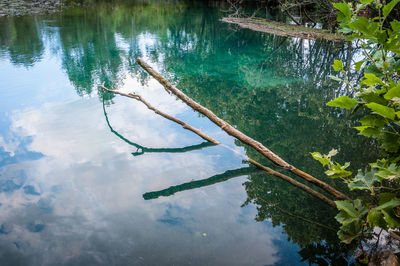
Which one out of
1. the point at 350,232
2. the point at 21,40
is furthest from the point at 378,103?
the point at 21,40

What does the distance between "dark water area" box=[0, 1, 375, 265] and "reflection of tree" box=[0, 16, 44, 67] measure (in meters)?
Result: 0.20

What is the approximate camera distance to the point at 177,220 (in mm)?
4223

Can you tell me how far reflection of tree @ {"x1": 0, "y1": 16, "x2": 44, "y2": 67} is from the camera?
1267 cm

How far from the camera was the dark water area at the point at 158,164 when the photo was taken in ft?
12.4

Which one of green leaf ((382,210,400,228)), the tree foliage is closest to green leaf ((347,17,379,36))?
the tree foliage

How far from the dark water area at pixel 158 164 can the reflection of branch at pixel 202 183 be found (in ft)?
0.07

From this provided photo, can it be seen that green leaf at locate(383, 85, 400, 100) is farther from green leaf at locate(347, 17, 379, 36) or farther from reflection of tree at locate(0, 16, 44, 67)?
reflection of tree at locate(0, 16, 44, 67)

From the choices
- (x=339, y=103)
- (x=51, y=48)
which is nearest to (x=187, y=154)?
(x=339, y=103)

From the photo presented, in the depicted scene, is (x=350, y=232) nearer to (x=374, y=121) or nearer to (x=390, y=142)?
(x=390, y=142)

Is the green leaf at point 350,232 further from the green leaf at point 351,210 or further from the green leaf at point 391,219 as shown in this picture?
the green leaf at point 391,219

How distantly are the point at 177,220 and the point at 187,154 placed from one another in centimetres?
194

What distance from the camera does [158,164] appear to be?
5598 millimetres

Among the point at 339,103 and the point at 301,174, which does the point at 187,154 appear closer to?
the point at 301,174

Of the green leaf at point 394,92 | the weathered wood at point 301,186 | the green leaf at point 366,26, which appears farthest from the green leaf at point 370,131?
the weathered wood at point 301,186
